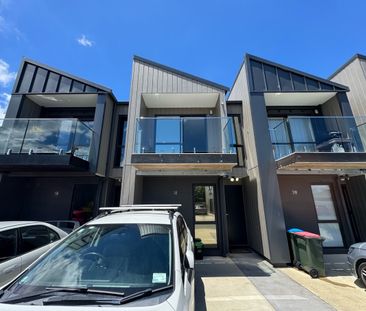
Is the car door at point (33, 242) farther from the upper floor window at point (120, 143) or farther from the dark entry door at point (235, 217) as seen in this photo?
the dark entry door at point (235, 217)

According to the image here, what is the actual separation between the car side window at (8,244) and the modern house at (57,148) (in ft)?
10.6

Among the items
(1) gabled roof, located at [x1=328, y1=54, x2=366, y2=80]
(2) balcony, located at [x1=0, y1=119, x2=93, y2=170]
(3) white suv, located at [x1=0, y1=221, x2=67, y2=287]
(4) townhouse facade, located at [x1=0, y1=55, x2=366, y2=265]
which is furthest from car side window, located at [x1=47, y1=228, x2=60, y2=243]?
(1) gabled roof, located at [x1=328, y1=54, x2=366, y2=80]

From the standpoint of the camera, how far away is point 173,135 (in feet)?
21.8

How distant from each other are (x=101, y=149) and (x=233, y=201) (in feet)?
20.6

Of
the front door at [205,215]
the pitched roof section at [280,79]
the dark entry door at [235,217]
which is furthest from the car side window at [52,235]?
the pitched roof section at [280,79]

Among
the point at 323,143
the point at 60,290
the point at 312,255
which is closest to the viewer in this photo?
the point at 60,290

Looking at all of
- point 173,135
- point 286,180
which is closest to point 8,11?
point 173,135

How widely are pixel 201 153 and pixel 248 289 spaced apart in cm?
388

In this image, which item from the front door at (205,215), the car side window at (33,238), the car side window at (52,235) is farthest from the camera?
the front door at (205,215)

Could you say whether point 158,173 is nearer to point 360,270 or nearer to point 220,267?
point 220,267

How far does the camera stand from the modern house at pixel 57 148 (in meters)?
6.57

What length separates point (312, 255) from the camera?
521 cm

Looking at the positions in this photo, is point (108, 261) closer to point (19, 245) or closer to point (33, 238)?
point (19, 245)

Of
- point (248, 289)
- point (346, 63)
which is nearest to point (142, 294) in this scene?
point (248, 289)
